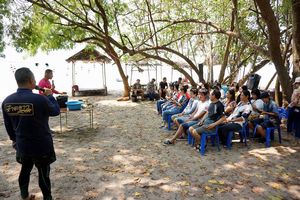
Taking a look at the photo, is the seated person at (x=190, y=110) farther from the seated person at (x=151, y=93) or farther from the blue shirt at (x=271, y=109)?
the seated person at (x=151, y=93)

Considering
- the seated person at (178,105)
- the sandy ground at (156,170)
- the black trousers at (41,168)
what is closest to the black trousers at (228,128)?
the sandy ground at (156,170)

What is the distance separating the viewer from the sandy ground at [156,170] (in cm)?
449

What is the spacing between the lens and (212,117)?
655 centimetres

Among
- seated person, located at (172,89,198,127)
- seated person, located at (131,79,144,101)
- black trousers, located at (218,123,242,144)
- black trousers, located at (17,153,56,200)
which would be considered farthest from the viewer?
seated person, located at (131,79,144,101)

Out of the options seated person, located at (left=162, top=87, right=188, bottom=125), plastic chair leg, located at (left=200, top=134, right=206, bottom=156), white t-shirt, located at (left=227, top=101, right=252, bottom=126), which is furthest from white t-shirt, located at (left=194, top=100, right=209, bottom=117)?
seated person, located at (left=162, top=87, right=188, bottom=125)

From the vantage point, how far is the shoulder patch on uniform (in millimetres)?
3324

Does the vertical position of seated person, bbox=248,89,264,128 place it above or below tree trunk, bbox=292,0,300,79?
below

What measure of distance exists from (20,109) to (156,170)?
118 inches

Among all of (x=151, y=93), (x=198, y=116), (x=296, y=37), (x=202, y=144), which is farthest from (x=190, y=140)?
(x=151, y=93)

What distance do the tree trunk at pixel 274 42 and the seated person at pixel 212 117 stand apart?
2430 mm

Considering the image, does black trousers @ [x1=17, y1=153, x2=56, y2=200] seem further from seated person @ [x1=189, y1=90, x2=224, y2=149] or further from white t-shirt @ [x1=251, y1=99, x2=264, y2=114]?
white t-shirt @ [x1=251, y1=99, x2=264, y2=114]

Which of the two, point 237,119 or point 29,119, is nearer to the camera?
point 29,119

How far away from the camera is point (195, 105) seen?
789cm

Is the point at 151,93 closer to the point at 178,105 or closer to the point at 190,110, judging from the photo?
the point at 178,105
